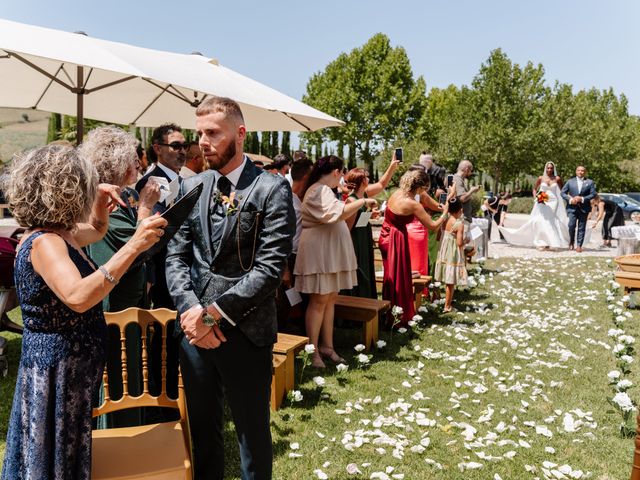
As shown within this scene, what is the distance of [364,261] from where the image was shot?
7527 millimetres

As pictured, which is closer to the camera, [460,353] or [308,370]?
[308,370]

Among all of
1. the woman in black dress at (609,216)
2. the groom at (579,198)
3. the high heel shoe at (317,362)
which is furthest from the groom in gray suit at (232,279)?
the woman in black dress at (609,216)

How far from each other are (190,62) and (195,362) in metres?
4.82

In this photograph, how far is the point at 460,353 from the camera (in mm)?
6559

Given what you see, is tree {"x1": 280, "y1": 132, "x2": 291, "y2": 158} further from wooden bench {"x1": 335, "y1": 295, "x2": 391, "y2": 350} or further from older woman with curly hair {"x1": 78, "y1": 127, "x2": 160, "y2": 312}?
older woman with curly hair {"x1": 78, "y1": 127, "x2": 160, "y2": 312}

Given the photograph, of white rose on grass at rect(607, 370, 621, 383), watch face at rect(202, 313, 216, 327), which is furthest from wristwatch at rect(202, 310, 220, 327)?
white rose on grass at rect(607, 370, 621, 383)

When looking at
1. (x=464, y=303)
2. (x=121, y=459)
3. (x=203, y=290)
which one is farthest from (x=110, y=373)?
(x=464, y=303)

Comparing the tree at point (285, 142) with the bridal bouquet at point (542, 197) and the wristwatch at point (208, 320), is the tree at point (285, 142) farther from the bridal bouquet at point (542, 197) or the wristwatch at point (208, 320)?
the wristwatch at point (208, 320)

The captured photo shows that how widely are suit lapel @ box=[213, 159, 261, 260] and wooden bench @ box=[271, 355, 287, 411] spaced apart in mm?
2299

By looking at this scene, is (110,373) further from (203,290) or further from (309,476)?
(309,476)

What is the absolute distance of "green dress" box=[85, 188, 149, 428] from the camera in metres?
3.25

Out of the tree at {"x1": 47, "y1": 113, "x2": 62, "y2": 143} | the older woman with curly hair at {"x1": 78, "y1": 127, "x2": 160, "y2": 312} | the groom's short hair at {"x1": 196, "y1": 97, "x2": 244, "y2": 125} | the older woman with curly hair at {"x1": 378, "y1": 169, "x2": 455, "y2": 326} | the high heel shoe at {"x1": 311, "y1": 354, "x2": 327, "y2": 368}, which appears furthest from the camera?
the tree at {"x1": 47, "y1": 113, "x2": 62, "y2": 143}

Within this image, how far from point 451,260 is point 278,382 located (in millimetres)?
4249

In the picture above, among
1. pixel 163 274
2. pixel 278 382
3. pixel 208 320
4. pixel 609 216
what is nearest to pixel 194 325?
pixel 208 320
